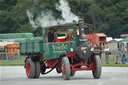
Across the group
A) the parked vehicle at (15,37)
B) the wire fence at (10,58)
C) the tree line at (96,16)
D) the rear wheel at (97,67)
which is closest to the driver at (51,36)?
the rear wheel at (97,67)

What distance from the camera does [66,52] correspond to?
18.0 meters

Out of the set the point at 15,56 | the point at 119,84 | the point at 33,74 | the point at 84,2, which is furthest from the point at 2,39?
the point at 119,84

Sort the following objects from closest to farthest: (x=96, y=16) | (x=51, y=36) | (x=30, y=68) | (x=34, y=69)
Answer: (x=51, y=36) → (x=34, y=69) → (x=30, y=68) → (x=96, y=16)

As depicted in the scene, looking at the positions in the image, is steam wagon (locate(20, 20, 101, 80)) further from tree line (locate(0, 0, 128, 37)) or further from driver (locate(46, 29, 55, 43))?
tree line (locate(0, 0, 128, 37))

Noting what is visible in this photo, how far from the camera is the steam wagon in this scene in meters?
17.7

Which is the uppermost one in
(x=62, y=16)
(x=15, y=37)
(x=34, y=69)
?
(x=62, y=16)

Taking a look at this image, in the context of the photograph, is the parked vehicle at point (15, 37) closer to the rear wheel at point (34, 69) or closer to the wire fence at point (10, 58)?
the wire fence at point (10, 58)

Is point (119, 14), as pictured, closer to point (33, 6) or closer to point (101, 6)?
point (101, 6)

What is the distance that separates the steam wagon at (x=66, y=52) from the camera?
17.7 metres

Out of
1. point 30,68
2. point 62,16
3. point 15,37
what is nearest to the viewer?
point 30,68

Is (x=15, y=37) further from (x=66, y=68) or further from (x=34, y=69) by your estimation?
(x=66, y=68)

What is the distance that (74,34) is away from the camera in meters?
18.1

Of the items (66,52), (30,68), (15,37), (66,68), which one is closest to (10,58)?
(30,68)

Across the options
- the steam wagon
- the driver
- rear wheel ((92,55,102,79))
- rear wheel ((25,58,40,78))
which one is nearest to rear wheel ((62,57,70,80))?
the steam wagon
